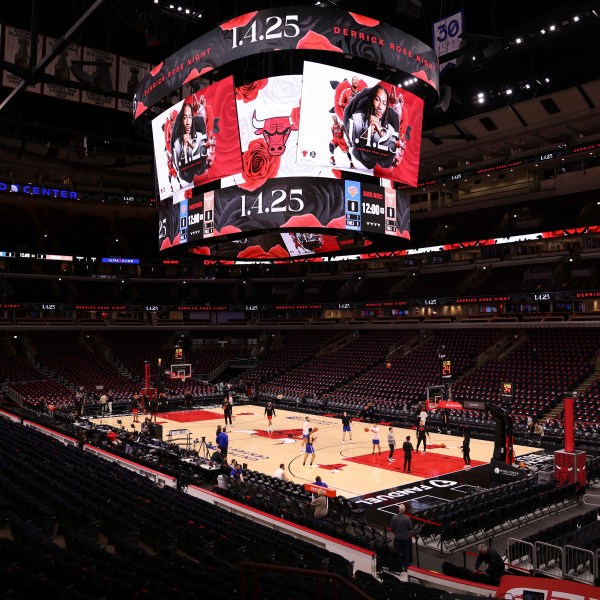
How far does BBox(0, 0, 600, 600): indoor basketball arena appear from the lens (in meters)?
10.6

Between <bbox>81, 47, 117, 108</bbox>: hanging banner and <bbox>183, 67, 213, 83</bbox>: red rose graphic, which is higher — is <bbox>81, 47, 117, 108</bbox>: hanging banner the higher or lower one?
the higher one

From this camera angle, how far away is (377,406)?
36.1 m

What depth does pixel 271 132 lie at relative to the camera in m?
18.2

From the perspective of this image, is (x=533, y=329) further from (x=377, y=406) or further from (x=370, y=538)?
(x=370, y=538)

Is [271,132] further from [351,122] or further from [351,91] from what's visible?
[351,91]

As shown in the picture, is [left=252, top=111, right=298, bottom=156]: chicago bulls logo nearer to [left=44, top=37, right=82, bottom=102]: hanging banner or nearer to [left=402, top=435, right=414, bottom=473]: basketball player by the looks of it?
[left=402, top=435, right=414, bottom=473]: basketball player

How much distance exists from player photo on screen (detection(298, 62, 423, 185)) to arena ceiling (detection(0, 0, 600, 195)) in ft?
13.9

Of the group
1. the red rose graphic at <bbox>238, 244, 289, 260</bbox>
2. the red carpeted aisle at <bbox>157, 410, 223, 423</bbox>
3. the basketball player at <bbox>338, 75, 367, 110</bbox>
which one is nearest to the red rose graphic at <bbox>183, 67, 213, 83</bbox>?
the basketball player at <bbox>338, 75, 367, 110</bbox>

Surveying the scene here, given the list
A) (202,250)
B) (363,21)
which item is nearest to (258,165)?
Result: (363,21)

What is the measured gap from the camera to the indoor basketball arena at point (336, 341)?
1064 centimetres

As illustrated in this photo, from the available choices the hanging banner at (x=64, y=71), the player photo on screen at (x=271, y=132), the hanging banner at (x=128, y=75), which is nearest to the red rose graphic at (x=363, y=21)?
the player photo on screen at (x=271, y=132)

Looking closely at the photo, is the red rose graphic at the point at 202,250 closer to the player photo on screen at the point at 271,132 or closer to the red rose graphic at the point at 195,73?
the player photo on screen at the point at 271,132

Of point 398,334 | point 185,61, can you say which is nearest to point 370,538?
point 185,61

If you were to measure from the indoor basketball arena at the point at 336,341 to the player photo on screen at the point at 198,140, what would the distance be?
0.29 ft
